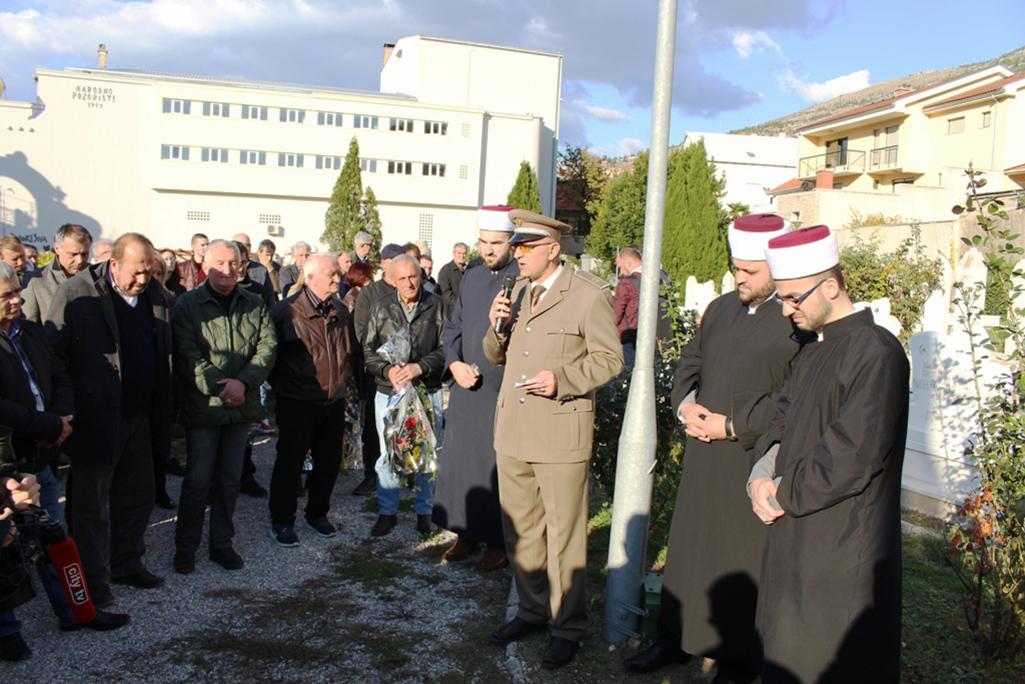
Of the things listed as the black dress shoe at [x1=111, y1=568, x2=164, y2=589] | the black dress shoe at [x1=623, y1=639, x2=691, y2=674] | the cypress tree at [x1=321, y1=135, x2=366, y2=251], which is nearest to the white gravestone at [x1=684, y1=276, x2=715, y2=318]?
the black dress shoe at [x1=623, y1=639, x2=691, y2=674]

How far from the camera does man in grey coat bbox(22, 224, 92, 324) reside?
631 centimetres

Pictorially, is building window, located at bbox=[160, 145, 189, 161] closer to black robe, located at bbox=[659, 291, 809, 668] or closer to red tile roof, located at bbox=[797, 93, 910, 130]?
red tile roof, located at bbox=[797, 93, 910, 130]

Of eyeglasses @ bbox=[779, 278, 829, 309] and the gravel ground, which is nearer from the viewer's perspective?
eyeglasses @ bbox=[779, 278, 829, 309]

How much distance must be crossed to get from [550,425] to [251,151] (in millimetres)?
50508

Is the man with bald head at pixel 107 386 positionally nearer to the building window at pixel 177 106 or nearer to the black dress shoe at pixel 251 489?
the black dress shoe at pixel 251 489

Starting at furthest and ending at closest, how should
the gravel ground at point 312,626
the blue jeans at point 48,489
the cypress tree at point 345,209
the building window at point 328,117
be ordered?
the building window at point 328,117 < the cypress tree at point 345,209 < the blue jeans at point 48,489 < the gravel ground at point 312,626

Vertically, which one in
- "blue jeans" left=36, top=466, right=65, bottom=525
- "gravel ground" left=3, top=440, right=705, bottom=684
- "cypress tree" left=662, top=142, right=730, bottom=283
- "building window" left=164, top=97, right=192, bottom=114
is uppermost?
"building window" left=164, top=97, right=192, bottom=114

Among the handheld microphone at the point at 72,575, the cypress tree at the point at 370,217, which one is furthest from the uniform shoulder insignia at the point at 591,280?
the cypress tree at the point at 370,217

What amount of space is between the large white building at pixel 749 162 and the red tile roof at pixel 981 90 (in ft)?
50.4

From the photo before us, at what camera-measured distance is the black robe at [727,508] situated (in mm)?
4160

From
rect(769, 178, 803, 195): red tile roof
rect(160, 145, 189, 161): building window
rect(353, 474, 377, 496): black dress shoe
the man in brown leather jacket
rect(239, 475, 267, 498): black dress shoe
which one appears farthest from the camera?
rect(160, 145, 189, 161): building window

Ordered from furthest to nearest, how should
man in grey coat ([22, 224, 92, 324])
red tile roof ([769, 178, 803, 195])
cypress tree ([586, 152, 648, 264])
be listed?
1. red tile roof ([769, 178, 803, 195])
2. cypress tree ([586, 152, 648, 264])
3. man in grey coat ([22, 224, 92, 324])

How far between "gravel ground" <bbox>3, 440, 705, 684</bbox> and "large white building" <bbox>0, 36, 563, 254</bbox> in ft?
157

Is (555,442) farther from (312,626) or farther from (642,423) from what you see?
(312,626)
